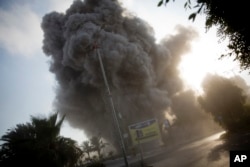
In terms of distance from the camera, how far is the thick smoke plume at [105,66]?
48.8m

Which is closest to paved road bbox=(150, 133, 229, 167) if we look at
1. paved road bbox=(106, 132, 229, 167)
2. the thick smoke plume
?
paved road bbox=(106, 132, 229, 167)

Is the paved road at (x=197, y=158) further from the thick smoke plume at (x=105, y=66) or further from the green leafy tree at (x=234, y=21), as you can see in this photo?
the thick smoke plume at (x=105, y=66)

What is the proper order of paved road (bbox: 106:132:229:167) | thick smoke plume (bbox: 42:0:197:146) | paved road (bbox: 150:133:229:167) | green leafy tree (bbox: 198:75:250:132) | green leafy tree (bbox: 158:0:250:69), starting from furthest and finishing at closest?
thick smoke plume (bbox: 42:0:197:146), green leafy tree (bbox: 198:75:250:132), paved road (bbox: 106:132:229:167), paved road (bbox: 150:133:229:167), green leafy tree (bbox: 158:0:250:69)

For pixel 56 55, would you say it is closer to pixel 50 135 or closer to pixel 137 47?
pixel 137 47

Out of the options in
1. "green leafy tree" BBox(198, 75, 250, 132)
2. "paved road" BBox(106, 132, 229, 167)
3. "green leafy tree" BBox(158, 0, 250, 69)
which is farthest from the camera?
"green leafy tree" BBox(198, 75, 250, 132)

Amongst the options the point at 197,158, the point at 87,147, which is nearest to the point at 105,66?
the point at 87,147

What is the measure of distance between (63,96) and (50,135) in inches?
1713

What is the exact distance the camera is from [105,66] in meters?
49.3

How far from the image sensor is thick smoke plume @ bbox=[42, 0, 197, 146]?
4875cm

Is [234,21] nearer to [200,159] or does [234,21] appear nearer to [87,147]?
[200,159]

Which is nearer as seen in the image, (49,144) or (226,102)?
(49,144)

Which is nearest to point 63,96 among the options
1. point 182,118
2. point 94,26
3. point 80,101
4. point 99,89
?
point 80,101

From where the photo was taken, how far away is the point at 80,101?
57.8 meters

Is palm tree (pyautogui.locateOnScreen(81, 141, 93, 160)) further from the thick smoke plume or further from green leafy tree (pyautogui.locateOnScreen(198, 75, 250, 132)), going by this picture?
green leafy tree (pyautogui.locateOnScreen(198, 75, 250, 132))
